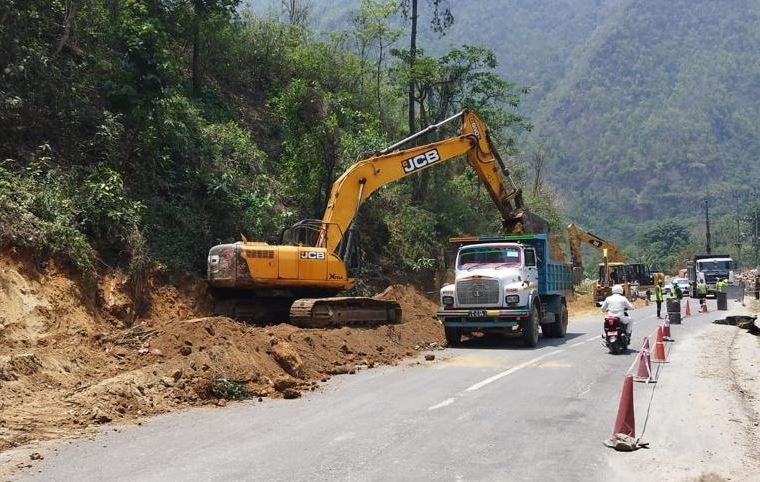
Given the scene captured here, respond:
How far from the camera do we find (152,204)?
1931 cm

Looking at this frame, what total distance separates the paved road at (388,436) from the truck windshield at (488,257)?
5.62 m

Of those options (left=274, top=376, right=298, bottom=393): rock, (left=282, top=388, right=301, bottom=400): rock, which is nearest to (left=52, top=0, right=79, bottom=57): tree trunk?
(left=274, top=376, right=298, bottom=393): rock

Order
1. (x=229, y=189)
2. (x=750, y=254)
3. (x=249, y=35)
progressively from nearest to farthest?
(x=229, y=189), (x=249, y=35), (x=750, y=254)

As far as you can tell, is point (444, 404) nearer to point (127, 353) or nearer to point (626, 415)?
point (626, 415)

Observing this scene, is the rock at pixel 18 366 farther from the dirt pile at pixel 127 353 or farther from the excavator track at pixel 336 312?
the excavator track at pixel 336 312

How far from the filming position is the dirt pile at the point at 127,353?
916 centimetres

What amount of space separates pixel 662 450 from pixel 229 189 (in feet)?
54.9

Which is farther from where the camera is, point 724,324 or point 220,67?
point 220,67

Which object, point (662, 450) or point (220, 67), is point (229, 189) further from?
point (662, 450)

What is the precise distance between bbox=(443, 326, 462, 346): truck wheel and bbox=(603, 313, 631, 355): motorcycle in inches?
147

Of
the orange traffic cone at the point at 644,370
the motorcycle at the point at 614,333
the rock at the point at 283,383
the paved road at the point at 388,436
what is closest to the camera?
the paved road at the point at 388,436

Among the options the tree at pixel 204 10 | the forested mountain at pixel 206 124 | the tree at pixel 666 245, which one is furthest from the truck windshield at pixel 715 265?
the tree at pixel 666 245

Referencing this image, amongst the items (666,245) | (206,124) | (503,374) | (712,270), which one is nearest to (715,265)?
(712,270)

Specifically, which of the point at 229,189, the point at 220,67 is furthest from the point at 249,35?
the point at 229,189
